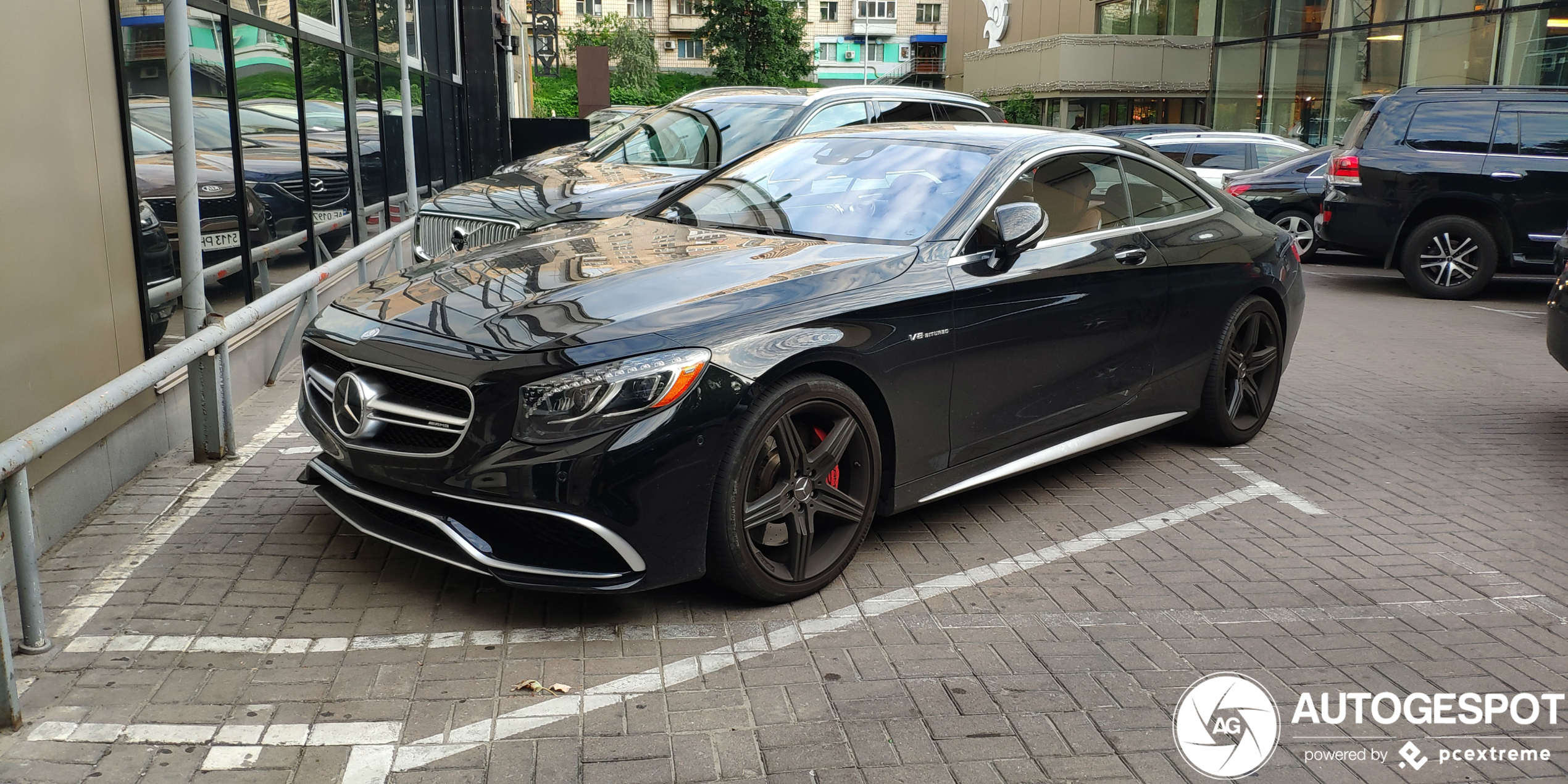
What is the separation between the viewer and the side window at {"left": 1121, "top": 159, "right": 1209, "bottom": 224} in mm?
5691

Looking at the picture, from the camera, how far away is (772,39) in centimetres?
7750

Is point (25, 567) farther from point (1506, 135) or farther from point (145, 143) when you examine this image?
point (1506, 135)

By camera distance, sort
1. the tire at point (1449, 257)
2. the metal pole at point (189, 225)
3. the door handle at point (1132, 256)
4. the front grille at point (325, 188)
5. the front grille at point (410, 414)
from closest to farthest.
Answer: the front grille at point (410, 414) → the metal pole at point (189, 225) → the door handle at point (1132, 256) → the front grille at point (325, 188) → the tire at point (1449, 257)

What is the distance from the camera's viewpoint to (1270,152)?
17.7 m

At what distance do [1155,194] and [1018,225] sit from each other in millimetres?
1470

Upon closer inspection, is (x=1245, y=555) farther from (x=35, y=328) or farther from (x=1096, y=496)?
(x=35, y=328)

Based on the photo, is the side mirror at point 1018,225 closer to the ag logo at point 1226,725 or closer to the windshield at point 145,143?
the ag logo at point 1226,725

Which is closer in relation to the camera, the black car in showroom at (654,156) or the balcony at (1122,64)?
the black car in showroom at (654,156)

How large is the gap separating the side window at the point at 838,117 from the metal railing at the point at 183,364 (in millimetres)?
3080

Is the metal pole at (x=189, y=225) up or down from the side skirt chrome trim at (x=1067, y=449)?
up

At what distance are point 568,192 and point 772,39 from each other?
2833 inches

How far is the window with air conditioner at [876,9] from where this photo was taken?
107125 millimetres

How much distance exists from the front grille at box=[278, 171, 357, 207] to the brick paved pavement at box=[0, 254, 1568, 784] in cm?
347

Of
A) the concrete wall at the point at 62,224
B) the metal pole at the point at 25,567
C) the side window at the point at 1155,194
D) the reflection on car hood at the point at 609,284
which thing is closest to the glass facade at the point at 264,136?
the concrete wall at the point at 62,224
